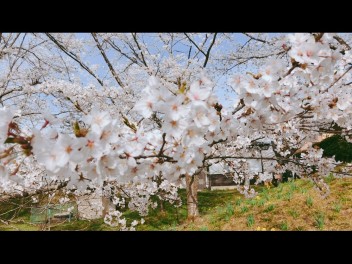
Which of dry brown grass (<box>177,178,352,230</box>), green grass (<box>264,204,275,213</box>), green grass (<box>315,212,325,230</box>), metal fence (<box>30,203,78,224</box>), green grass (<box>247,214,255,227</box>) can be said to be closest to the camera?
metal fence (<box>30,203,78,224</box>)

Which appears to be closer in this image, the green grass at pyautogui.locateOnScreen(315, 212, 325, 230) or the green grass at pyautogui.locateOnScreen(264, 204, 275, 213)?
the green grass at pyautogui.locateOnScreen(315, 212, 325, 230)

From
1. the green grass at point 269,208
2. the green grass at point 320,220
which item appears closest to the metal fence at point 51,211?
the green grass at point 269,208

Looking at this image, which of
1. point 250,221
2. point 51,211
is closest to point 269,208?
point 250,221

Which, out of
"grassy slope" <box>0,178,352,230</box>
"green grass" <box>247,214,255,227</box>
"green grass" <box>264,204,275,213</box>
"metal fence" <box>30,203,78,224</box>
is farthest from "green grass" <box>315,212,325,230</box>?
"metal fence" <box>30,203,78,224</box>

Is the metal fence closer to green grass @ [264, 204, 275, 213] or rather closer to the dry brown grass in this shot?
the dry brown grass

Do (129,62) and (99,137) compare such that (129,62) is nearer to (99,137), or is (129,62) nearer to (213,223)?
(213,223)

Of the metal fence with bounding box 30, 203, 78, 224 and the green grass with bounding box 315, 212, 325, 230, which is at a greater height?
the metal fence with bounding box 30, 203, 78, 224

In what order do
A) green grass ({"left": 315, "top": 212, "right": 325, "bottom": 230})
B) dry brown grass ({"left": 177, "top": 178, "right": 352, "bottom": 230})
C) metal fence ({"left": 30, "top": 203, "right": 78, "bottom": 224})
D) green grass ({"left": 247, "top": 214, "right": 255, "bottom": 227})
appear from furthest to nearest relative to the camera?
1. green grass ({"left": 247, "top": 214, "right": 255, "bottom": 227})
2. dry brown grass ({"left": 177, "top": 178, "right": 352, "bottom": 230})
3. green grass ({"left": 315, "top": 212, "right": 325, "bottom": 230})
4. metal fence ({"left": 30, "top": 203, "right": 78, "bottom": 224})

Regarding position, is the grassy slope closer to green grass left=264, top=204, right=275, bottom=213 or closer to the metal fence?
green grass left=264, top=204, right=275, bottom=213

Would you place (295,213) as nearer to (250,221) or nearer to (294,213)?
(294,213)

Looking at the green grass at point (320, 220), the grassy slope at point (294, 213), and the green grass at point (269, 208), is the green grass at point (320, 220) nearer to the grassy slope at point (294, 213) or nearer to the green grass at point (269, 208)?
the grassy slope at point (294, 213)

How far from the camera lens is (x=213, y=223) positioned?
19.9ft
